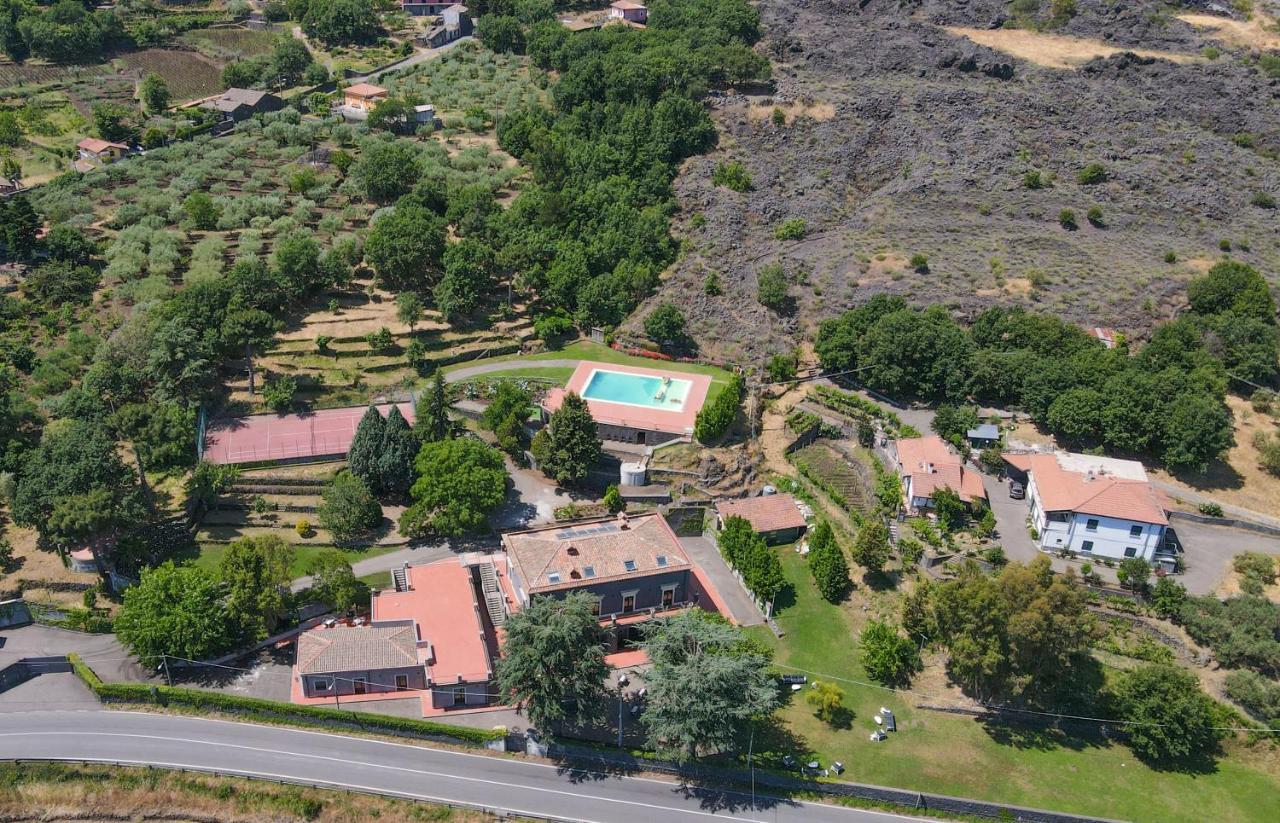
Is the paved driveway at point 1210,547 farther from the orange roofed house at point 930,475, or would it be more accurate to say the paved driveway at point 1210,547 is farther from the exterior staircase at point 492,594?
the exterior staircase at point 492,594

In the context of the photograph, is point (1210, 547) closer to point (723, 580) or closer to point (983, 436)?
point (983, 436)

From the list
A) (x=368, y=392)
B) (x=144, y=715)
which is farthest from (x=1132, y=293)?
(x=144, y=715)

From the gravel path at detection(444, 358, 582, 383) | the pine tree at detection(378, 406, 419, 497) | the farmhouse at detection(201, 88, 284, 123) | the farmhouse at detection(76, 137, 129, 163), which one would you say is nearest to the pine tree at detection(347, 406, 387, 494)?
the pine tree at detection(378, 406, 419, 497)

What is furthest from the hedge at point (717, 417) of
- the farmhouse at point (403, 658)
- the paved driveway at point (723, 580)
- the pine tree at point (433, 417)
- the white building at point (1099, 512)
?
the farmhouse at point (403, 658)

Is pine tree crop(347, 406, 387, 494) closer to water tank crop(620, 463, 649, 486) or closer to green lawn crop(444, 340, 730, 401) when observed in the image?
green lawn crop(444, 340, 730, 401)

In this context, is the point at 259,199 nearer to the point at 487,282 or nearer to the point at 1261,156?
the point at 487,282

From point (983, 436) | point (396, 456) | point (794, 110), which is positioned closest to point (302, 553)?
point (396, 456)
